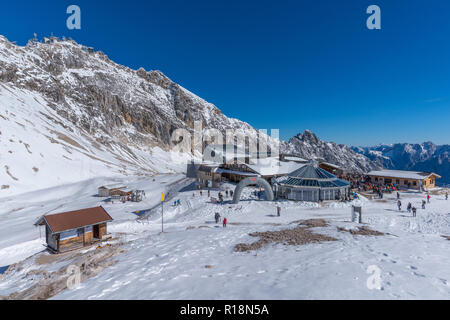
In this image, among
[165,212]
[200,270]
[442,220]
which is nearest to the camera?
[200,270]

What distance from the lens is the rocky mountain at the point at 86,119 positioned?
194 feet

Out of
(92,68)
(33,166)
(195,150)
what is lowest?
Result: (33,166)

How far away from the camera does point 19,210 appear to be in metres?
37.3

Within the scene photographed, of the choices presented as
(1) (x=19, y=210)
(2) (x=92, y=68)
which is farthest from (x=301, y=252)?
(2) (x=92, y=68)

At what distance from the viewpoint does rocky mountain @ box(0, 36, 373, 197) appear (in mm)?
59188

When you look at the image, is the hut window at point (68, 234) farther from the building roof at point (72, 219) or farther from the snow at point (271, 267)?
the snow at point (271, 267)

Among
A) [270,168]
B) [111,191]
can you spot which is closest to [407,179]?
[270,168]

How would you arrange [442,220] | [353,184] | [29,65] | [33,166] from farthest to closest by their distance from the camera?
1. [29,65]
2. [33,166]
3. [353,184]
4. [442,220]

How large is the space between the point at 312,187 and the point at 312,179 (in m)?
1.59

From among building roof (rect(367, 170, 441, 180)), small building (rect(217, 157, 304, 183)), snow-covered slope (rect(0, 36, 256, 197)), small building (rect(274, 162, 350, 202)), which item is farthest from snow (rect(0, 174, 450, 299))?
snow-covered slope (rect(0, 36, 256, 197))

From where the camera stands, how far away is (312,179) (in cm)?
3288
